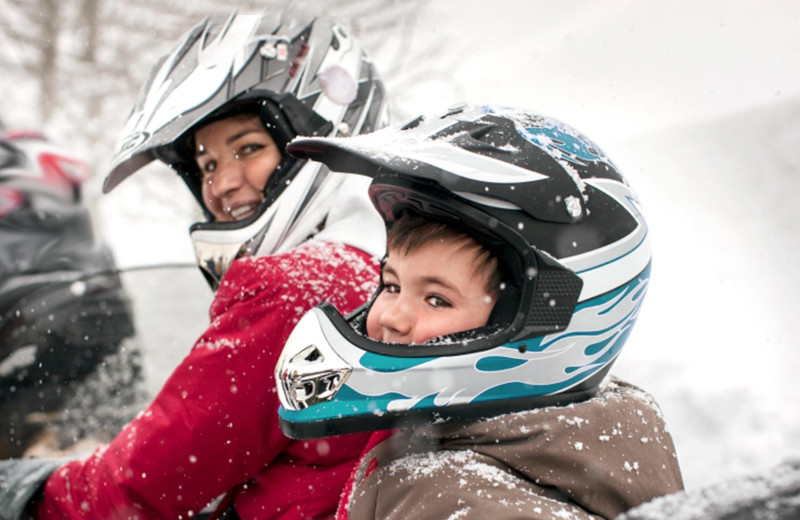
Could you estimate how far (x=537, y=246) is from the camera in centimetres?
132

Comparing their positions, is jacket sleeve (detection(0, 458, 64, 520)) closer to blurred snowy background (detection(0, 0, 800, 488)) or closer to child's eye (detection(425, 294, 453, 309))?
blurred snowy background (detection(0, 0, 800, 488))

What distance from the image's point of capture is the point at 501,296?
138cm

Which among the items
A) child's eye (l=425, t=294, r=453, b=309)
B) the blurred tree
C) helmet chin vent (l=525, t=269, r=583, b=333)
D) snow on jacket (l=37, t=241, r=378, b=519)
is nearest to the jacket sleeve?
snow on jacket (l=37, t=241, r=378, b=519)

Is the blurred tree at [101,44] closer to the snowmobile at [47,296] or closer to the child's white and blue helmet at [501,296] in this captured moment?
the snowmobile at [47,296]

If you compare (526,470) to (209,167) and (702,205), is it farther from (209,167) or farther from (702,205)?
(702,205)

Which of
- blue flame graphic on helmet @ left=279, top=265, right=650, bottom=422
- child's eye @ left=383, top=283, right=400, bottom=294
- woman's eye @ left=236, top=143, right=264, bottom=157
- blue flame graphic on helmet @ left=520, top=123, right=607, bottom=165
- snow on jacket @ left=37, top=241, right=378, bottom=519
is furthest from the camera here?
woman's eye @ left=236, top=143, right=264, bottom=157

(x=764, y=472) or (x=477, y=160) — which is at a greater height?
(x=477, y=160)

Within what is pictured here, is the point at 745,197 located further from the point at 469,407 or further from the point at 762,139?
the point at 469,407

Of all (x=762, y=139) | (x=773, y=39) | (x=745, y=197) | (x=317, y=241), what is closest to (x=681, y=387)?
(x=745, y=197)

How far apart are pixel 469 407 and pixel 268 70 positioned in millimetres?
1395

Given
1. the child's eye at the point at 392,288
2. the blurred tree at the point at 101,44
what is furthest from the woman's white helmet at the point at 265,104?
the blurred tree at the point at 101,44

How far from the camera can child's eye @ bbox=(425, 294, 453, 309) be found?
54.2 inches

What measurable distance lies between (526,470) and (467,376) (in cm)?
20

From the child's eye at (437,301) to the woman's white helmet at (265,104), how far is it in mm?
845
